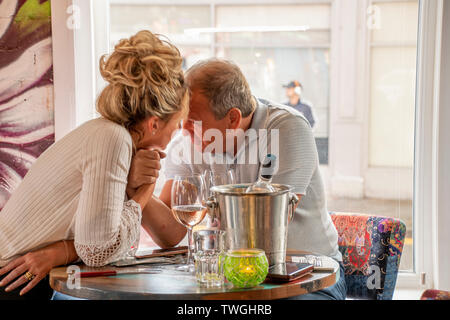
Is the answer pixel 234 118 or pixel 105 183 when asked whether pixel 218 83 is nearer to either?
pixel 234 118

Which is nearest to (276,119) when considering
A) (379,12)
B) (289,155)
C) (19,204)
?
(289,155)

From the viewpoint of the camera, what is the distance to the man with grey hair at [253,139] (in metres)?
1.95

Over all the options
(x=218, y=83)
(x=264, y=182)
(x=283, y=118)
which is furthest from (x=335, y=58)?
(x=264, y=182)

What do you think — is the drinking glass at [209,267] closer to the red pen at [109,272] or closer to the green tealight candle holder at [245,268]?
the green tealight candle holder at [245,268]

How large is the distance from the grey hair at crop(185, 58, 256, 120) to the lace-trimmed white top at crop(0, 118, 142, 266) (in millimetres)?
497

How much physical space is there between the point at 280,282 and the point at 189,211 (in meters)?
0.31

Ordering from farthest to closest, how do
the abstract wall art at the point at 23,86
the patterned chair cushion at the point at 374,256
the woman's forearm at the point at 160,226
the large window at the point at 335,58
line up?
the large window at the point at 335,58
the abstract wall art at the point at 23,86
the patterned chair cushion at the point at 374,256
the woman's forearm at the point at 160,226

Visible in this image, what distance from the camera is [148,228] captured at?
1828mm

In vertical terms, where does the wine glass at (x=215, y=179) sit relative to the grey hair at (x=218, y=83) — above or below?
below

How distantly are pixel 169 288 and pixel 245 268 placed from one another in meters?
0.18

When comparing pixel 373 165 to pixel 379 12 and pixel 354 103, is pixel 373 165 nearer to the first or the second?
pixel 354 103

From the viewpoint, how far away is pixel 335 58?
286 cm

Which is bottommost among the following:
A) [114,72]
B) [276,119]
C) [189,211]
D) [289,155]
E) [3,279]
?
[3,279]

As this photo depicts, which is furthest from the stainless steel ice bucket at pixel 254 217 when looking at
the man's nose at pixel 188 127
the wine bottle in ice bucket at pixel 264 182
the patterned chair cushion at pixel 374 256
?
the patterned chair cushion at pixel 374 256
